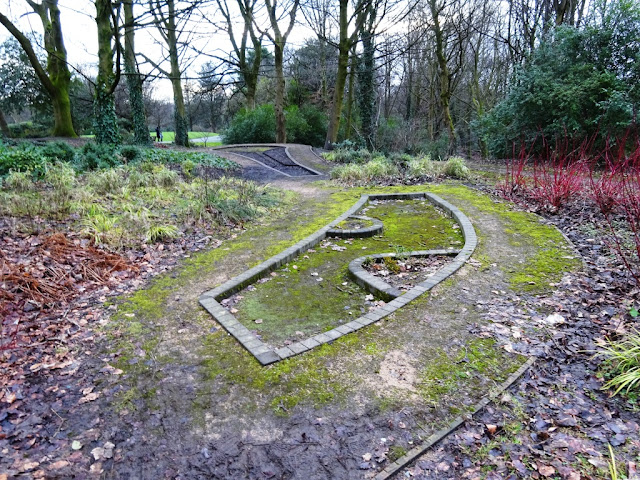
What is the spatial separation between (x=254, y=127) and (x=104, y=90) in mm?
8501

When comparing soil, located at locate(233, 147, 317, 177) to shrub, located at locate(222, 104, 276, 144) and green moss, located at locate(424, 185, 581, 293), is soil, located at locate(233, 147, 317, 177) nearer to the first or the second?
shrub, located at locate(222, 104, 276, 144)

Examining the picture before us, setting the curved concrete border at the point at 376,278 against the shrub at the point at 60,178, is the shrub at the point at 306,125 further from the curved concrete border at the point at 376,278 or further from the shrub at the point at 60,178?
the curved concrete border at the point at 376,278

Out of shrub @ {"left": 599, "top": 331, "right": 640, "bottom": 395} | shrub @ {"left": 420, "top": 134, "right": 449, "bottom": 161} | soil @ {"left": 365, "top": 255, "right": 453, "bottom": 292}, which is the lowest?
shrub @ {"left": 599, "top": 331, "right": 640, "bottom": 395}

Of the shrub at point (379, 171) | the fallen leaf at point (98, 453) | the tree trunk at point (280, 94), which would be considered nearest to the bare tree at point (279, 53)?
the tree trunk at point (280, 94)

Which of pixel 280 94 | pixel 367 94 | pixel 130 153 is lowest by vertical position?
pixel 130 153

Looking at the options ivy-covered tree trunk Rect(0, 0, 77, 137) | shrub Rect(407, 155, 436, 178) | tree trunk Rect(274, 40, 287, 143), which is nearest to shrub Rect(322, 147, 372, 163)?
shrub Rect(407, 155, 436, 178)

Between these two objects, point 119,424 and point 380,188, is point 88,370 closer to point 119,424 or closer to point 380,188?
point 119,424

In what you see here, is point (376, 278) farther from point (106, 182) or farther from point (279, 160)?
point (279, 160)

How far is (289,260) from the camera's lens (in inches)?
201

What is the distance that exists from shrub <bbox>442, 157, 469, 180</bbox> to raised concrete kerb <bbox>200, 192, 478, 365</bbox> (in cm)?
440

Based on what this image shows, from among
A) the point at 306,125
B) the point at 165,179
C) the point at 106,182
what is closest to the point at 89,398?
the point at 106,182

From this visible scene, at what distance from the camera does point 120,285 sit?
429 centimetres

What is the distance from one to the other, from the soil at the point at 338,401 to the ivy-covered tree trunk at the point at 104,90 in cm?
937

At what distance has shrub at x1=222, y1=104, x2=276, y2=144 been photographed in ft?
62.7
